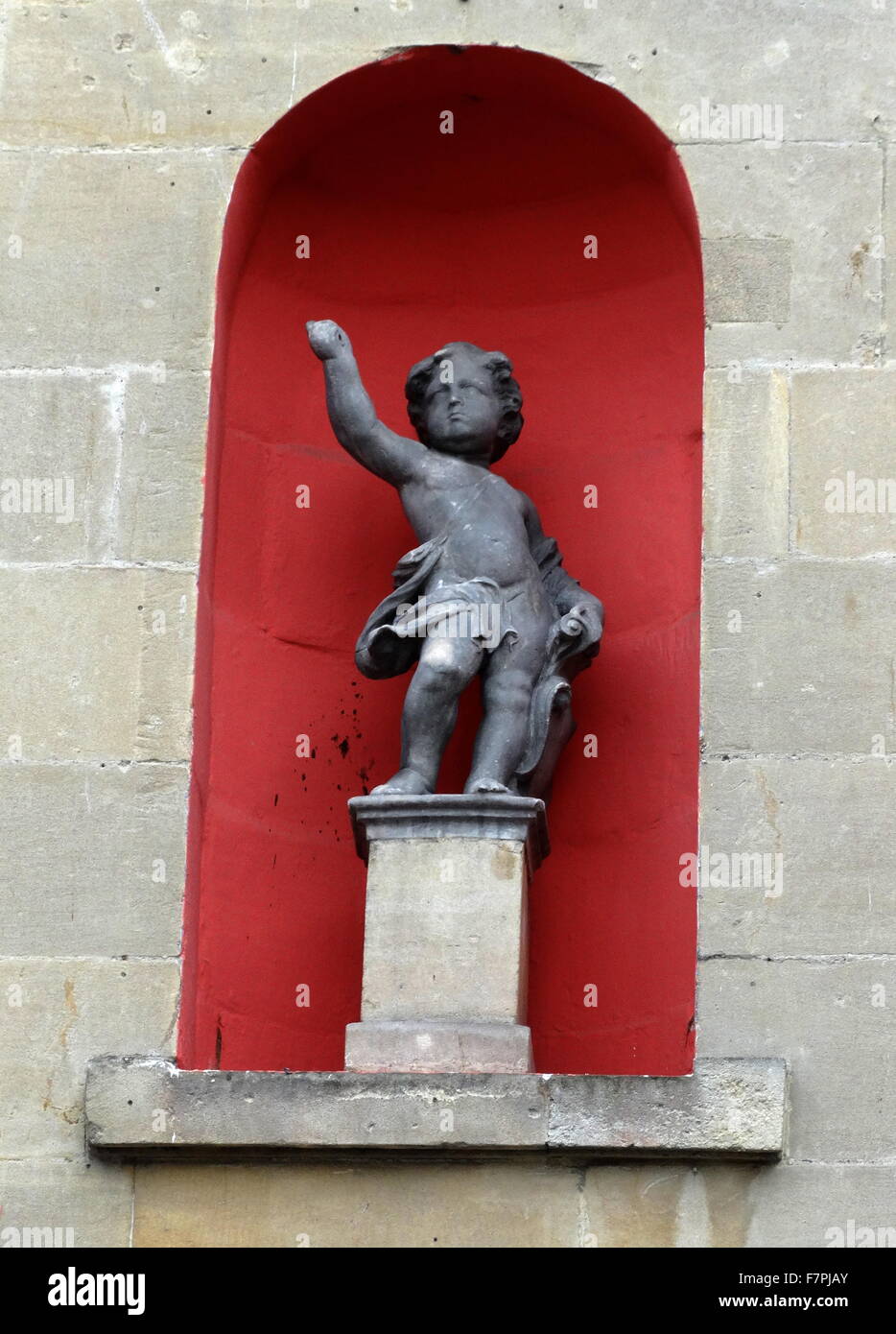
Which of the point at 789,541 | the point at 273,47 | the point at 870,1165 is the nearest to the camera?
the point at 870,1165

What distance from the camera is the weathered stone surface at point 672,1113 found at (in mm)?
8453

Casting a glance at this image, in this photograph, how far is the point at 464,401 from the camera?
970 cm

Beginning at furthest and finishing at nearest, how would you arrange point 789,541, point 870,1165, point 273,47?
point 273,47
point 789,541
point 870,1165

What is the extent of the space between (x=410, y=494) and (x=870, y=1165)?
2.52 m

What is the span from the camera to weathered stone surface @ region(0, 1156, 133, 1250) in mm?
8562

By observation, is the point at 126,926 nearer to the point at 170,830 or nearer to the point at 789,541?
the point at 170,830

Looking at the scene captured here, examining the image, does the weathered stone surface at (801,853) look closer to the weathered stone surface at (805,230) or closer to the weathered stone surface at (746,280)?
the weathered stone surface at (805,230)

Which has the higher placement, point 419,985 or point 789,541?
point 789,541

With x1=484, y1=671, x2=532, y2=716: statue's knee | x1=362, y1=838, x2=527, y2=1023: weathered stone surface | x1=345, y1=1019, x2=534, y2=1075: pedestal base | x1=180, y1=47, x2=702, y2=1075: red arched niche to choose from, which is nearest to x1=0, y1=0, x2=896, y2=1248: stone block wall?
x1=180, y1=47, x2=702, y2=1075: red arched niche

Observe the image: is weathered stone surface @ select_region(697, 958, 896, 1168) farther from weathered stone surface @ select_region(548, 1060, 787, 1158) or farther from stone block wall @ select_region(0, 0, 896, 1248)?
weathered stone surface @ select_region(548, 1060, 787, 1158)

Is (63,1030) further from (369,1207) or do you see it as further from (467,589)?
(467,589)

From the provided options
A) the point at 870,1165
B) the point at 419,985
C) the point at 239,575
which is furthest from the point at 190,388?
the point at 870,1165

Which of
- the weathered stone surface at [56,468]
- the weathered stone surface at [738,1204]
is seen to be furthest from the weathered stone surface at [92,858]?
the weathered stone surface at [738,1204]

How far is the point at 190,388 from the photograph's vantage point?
9.50 meters
